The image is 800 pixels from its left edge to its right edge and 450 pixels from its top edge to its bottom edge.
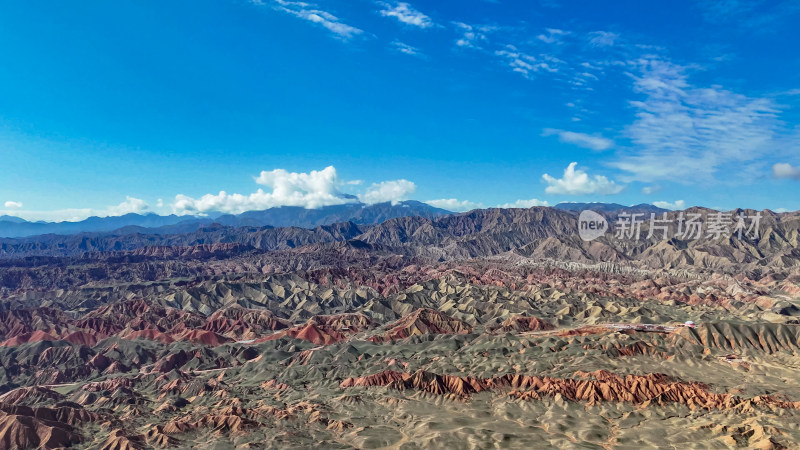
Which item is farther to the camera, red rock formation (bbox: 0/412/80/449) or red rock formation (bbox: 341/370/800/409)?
red rock formation (bbox: 341/370/800/409)

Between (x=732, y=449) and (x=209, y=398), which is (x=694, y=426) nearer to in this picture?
(x=732, y=449)

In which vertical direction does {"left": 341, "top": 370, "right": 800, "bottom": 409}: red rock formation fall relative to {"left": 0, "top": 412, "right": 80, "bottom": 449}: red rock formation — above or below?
above

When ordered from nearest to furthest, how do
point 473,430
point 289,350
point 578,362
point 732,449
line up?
point 732,449 < point 473,430 < point 578,362 < point 289,350

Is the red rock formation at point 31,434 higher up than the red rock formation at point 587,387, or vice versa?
the red rock formation at point 587,387

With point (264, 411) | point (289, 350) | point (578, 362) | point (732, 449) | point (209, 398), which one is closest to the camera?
point (732, 449)

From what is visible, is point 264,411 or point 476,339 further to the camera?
point 476,339

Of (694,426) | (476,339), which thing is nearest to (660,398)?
(694,426)

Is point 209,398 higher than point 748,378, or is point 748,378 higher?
point 748,378

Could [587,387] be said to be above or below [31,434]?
above

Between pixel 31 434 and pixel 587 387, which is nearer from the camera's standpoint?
pixel 31 434

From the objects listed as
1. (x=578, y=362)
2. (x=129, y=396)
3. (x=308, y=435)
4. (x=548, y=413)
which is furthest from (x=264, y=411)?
(x=578, y=362)

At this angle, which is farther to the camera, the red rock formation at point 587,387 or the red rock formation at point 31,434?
the red rock formation at point 587,387
